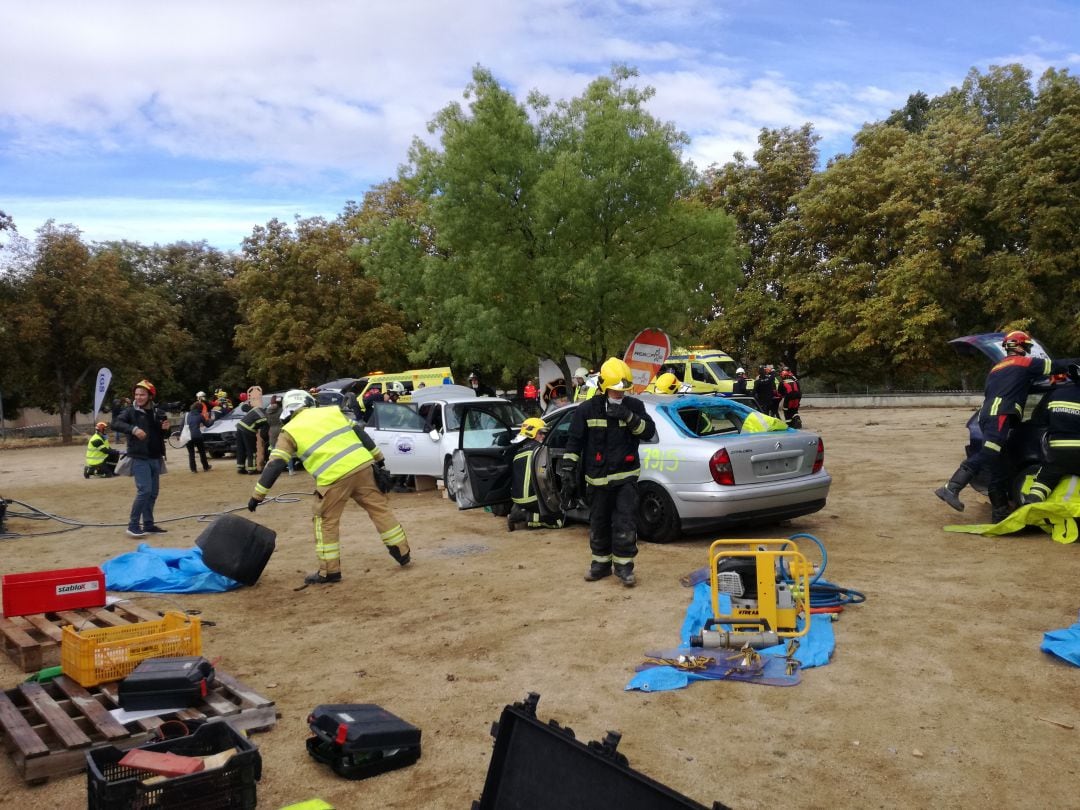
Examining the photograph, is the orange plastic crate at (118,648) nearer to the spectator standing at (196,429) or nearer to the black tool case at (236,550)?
the black tool case at (236,550)

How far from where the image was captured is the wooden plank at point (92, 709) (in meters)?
4.19

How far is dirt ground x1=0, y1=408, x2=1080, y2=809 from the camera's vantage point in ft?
12.6

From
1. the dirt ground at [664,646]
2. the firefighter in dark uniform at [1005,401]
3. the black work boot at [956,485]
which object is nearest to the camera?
the dirt ground at [664,646]

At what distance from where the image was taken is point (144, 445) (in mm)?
10344

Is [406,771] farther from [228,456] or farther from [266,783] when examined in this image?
[228,456]

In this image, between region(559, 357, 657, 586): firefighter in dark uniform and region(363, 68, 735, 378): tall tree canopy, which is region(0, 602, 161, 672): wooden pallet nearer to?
region(559, 357, 657, 586): firefighter in dark uniform

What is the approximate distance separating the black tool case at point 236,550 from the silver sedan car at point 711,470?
114 inches

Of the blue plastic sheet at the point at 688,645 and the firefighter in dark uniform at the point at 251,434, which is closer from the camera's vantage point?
the blue plastic sheet at the point at 688,645

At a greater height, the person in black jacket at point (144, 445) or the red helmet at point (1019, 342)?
the red helmet at point (1019, 342)

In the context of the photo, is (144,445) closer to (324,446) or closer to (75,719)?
(324,446)

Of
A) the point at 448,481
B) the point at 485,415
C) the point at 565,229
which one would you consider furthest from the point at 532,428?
the point at 565,229

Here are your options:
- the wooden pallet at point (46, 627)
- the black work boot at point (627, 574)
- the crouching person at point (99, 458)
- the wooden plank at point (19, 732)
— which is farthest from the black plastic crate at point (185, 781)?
the crouching person at point (99, 458)

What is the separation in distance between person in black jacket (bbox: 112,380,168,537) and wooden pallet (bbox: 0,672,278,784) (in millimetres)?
5805

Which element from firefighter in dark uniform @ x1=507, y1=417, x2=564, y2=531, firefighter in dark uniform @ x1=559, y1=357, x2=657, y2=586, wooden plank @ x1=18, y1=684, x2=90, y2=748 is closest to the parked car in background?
firefighter in dark uniform @ x1=559, y1=357, x2=657, y2=586
